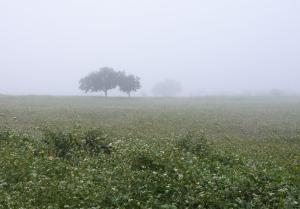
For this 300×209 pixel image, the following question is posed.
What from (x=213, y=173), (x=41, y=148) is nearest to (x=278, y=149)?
(x=213, y=173)

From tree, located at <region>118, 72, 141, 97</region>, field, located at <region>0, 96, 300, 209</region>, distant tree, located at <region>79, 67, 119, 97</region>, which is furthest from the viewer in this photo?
tree, located at <region>118, 72, 141, 97</region>

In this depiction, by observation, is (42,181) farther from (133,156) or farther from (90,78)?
(90,78)

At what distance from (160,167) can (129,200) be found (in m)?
3.78

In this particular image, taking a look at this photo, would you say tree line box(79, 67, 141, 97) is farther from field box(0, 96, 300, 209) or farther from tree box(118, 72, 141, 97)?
field box(0, 96, 300, 209)

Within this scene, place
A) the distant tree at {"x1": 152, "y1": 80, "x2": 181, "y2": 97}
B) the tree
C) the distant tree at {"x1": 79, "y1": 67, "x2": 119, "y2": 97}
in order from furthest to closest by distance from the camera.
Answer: the distant tree at {"x1": 152, "y1": 80, "x2": 181, "y2": 97} < the tree < the distant tree at {"x1": 79, "y1": 67, "x2": 119, "y2": 97}

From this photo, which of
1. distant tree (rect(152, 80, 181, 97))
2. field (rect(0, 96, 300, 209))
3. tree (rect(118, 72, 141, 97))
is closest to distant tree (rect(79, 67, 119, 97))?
tree (rect(118, 72, 141, 97))

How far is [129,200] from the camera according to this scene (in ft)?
45.3

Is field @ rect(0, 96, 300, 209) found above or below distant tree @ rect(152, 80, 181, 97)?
below

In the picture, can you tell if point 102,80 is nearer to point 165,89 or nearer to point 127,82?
point 127,82

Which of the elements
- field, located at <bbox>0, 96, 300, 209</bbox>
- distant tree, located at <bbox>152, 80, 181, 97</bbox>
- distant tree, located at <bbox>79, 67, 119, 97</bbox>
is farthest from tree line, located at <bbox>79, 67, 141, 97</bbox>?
distant tree, located at <bbox>152, 80, 181, 97</bbox>

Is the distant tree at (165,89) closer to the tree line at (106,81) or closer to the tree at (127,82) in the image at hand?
the tree at (127,82)

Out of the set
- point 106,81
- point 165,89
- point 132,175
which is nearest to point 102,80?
point 106,81

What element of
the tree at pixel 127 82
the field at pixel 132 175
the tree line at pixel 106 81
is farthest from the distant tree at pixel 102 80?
the field at pixel 132 175

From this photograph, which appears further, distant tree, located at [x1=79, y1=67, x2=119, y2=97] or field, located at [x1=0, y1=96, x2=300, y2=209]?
distant tree, located at [x1=79, y1=67, x2=119, y2=97]
